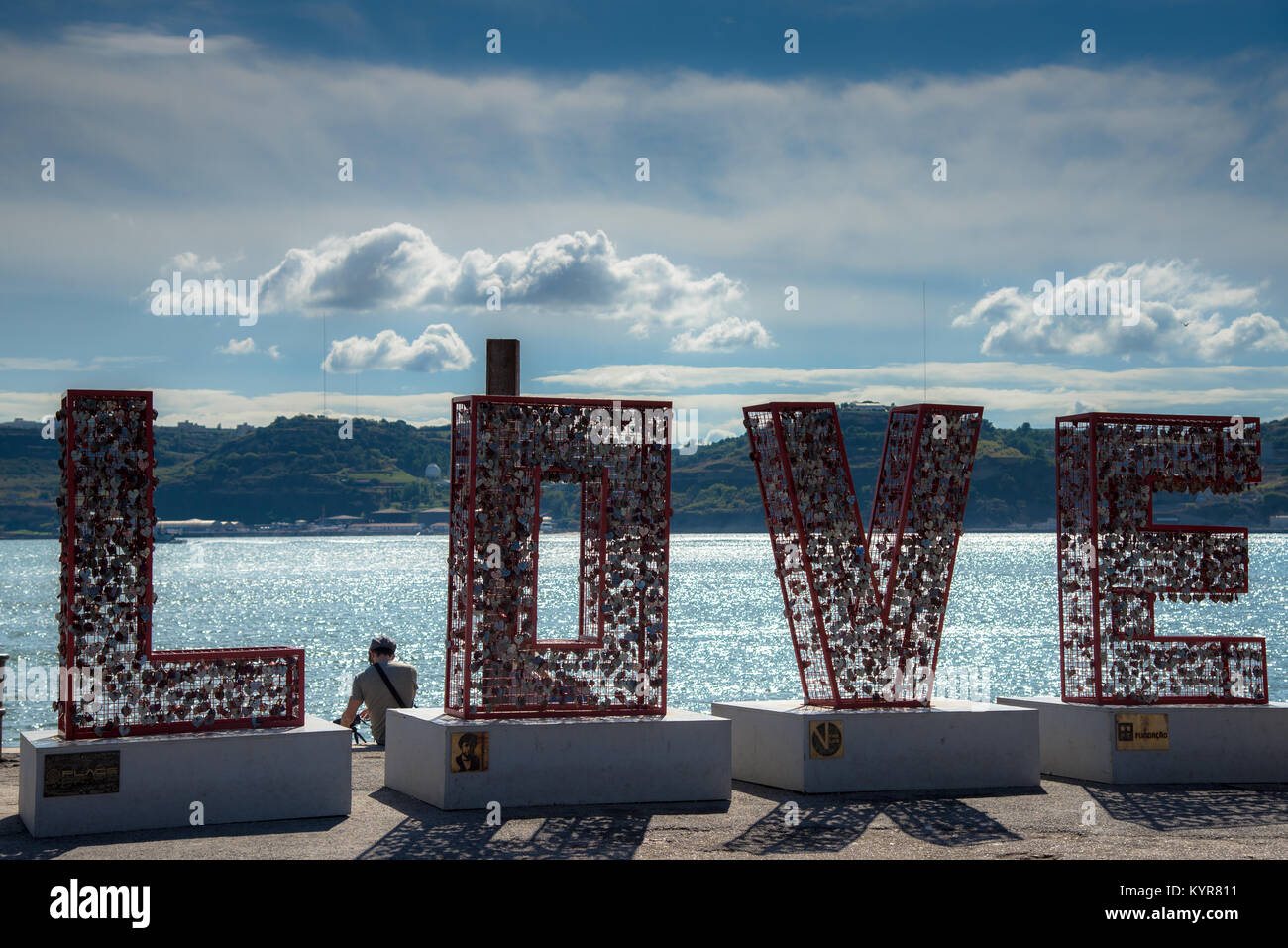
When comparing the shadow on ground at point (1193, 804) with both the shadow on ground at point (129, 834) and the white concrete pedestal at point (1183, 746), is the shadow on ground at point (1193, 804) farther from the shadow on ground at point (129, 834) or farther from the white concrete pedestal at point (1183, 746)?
the shadow on ground at point (129, 834)

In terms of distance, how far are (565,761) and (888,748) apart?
2906 mm

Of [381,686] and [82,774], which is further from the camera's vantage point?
[381,686]

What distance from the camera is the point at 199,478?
162125 mm


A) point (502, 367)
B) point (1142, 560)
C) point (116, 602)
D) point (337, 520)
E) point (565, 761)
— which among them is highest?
point (502, 367)

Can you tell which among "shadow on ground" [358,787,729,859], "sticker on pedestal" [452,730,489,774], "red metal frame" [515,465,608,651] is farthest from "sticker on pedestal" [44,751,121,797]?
"red metal frame" [515,465,608,651]

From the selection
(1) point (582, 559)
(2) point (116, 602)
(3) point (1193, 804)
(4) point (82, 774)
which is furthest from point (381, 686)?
(3) point (1193, 804)

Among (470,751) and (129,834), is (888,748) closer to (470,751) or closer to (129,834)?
(470,751)

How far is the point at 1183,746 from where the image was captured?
40.8 ft

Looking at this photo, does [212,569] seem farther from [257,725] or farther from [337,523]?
[257,725]

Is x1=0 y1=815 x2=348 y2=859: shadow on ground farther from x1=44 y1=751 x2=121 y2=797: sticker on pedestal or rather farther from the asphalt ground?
x1=44 y1=751 x2=121 y2=797: sticker on pedestal

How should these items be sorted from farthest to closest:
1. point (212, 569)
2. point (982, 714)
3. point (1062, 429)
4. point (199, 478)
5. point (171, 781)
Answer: point (199, 478) < point (212, 569) < point (1062, 429) < point (982, 714) < point (171, 781)

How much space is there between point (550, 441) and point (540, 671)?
195cm

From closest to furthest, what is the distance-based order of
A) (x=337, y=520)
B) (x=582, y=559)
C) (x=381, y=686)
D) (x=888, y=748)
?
(x=888, y=748) < (x=582, y=559) < (x=381, y=686) < (x=337, y=520)

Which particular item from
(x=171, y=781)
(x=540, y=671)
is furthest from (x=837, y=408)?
(x=171, y=781)
